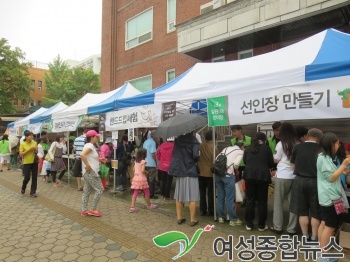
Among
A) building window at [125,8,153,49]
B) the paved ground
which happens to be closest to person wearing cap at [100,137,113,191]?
the paved ground

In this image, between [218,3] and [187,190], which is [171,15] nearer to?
[218,3]

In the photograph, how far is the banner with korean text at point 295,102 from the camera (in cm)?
339

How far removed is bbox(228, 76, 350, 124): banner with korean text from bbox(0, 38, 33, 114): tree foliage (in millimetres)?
29505

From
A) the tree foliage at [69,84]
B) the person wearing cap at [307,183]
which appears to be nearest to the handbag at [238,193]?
the person wearing cap at [307,183]

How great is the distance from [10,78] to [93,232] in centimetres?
2901

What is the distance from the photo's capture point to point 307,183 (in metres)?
3.91

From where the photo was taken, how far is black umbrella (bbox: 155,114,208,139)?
4.65 m

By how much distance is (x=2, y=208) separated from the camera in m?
6.32

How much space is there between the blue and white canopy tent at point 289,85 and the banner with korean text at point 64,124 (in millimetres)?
4628

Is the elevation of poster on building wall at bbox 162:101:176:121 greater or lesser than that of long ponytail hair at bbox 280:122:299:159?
greater

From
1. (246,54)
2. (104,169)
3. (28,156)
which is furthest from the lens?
(246,54)

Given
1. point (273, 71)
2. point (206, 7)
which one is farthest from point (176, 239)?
point (206, 7)

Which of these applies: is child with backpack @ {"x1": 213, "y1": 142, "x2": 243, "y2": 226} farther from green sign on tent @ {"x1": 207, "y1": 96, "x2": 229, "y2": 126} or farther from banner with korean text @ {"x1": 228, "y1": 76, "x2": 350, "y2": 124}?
banner with korean text @ {"x1": 228, "y1": 76, "x2": 350, "y2": 124}

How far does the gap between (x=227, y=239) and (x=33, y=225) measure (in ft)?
11.9
